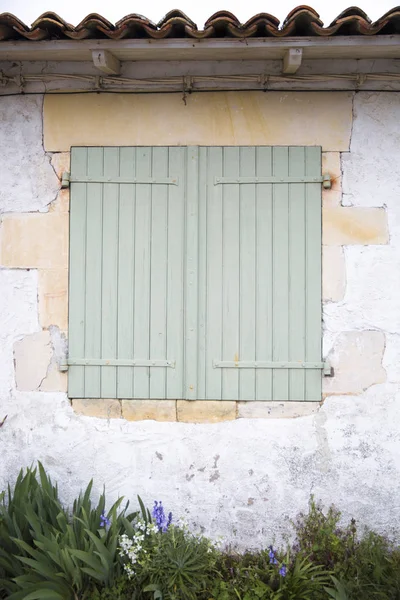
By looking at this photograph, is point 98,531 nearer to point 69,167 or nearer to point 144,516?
point 144,516

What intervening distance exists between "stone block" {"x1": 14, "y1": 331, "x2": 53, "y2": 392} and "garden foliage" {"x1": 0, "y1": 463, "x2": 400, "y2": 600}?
56cm

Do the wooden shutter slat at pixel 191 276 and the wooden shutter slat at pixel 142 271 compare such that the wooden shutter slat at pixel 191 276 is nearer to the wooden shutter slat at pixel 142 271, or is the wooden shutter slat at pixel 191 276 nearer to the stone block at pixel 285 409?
the wooden shutter slat at pixel 142 271

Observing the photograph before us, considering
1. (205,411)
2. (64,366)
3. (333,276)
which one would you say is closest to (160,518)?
(205,411)

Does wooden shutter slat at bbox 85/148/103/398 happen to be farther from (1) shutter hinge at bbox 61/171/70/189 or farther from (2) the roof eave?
(2) the roof eave

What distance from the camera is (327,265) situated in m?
3.64

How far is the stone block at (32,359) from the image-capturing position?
12.2 ft

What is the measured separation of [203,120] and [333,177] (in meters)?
0.93

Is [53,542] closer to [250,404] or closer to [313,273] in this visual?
[250,404]

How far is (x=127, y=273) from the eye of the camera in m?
3.67

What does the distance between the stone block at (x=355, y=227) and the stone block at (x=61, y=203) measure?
170cm

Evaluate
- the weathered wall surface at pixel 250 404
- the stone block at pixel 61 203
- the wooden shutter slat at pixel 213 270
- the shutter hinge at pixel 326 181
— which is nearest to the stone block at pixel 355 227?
the weathered wall surface at pixel 250 404

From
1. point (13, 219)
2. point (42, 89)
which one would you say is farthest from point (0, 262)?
point (42, 89)

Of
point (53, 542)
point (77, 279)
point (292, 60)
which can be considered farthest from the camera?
point (77, 279)

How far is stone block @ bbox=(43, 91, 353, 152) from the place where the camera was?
3672 millimetres
